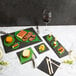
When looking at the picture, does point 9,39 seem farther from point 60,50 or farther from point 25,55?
point 60,50

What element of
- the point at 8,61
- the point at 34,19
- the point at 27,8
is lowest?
the point at 8,61

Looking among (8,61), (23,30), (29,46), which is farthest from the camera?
(23,30)

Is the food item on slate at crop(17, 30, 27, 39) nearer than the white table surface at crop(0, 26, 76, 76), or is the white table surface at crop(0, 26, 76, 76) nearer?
the white table surface at crop(0, 26, 76, 76)

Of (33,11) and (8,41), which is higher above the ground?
(33,11)

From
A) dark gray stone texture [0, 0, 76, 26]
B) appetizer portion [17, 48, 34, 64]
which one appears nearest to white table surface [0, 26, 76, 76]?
appetizer portion [17, 48, 34, 64]

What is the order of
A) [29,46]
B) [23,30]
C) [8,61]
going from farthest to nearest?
[23,30]
[29,46]
[8,61]

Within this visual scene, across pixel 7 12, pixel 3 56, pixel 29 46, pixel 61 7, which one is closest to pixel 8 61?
pixel 3 56

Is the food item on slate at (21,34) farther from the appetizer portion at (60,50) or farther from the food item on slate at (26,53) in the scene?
the appetizer portion at (60,50)

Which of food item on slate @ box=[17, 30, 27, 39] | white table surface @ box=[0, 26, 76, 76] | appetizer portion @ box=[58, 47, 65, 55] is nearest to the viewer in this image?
white table surface @ box=[0, 26, 76, 76]

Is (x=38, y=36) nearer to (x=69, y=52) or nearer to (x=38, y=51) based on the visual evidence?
(x=38, y=51)

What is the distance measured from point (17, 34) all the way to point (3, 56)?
0.27 m

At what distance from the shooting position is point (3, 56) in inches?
34.4

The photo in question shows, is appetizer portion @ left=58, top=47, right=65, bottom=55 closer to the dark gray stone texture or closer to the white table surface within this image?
the white table surface

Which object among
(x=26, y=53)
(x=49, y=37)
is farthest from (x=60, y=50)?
(x=26, y=53)
